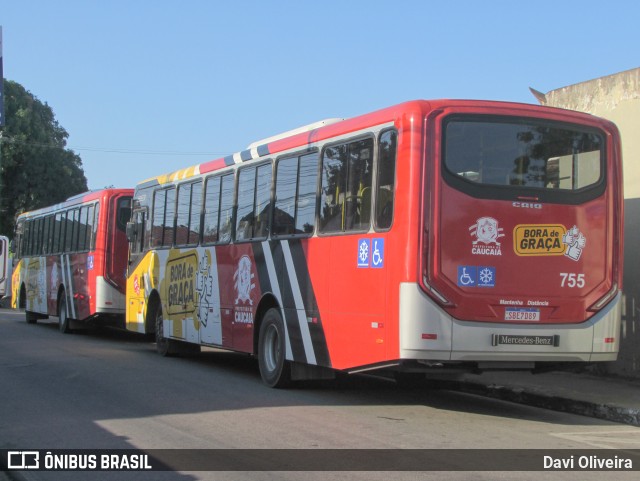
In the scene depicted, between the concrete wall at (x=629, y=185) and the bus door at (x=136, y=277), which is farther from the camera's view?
the bus door at (x=136, y=277)

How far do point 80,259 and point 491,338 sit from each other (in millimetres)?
14471

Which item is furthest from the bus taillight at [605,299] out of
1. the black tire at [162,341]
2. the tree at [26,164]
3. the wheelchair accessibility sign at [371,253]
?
the tree at [26,164]

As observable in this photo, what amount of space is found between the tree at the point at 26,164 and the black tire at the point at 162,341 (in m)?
29.8

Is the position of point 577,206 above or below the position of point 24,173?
below

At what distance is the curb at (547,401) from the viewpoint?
33.2 ft

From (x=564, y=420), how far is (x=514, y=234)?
8.07 ft

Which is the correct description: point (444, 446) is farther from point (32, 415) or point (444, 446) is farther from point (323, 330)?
point (32, 415)

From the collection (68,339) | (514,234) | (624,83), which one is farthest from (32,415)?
(68,339)

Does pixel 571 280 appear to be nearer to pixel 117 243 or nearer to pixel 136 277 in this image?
pixel 136 277

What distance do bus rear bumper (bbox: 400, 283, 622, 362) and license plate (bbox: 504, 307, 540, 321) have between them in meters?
0.08

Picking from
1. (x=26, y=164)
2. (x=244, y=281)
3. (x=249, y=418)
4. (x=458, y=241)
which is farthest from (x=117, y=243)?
(x=26, y=164)

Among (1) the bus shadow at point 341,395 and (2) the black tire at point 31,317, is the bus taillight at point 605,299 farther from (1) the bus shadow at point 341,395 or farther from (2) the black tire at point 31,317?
(2) the black tire at point 31,317

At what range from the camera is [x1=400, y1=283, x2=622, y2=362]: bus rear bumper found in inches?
354

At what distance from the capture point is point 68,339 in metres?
20.3
